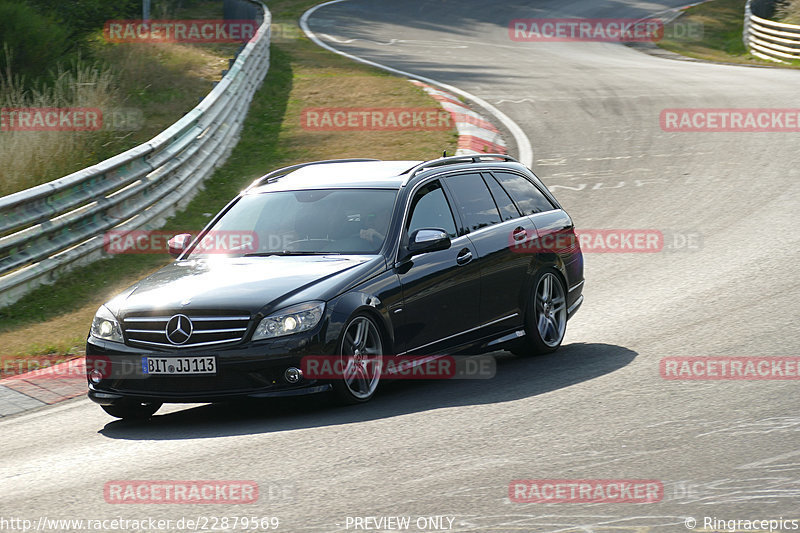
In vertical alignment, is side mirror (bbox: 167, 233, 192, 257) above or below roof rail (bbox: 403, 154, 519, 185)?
below

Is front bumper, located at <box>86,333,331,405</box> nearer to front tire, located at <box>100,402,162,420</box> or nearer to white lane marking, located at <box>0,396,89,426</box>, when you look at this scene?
front tire, located at <box>100,402,162,420</box>

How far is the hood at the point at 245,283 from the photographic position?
7.61m

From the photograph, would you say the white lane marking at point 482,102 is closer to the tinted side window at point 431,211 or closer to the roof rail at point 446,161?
the roof rail at point 446,161

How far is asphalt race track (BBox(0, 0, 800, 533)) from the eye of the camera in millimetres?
5598

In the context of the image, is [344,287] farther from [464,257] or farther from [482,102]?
[482,102]

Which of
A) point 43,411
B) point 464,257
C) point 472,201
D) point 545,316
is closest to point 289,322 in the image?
point 464,257

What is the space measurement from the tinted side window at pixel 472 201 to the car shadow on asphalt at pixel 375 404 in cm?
117

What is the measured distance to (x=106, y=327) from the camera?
313 inches

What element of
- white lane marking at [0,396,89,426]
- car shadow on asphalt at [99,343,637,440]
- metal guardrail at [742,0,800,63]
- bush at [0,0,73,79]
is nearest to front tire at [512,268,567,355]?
car shadow on asphalt at [99,343,637,440]

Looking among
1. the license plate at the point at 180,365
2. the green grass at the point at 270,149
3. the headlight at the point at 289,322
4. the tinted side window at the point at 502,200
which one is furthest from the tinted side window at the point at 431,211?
the green grass at the point at 270,149

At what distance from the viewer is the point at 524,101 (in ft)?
78.7

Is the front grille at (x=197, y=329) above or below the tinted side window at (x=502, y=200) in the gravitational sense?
below

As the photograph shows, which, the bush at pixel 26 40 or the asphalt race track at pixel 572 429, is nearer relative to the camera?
the asphalt race track at pixel 572 429

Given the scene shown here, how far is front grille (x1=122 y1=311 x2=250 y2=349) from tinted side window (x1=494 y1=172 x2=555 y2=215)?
10.8 ft
